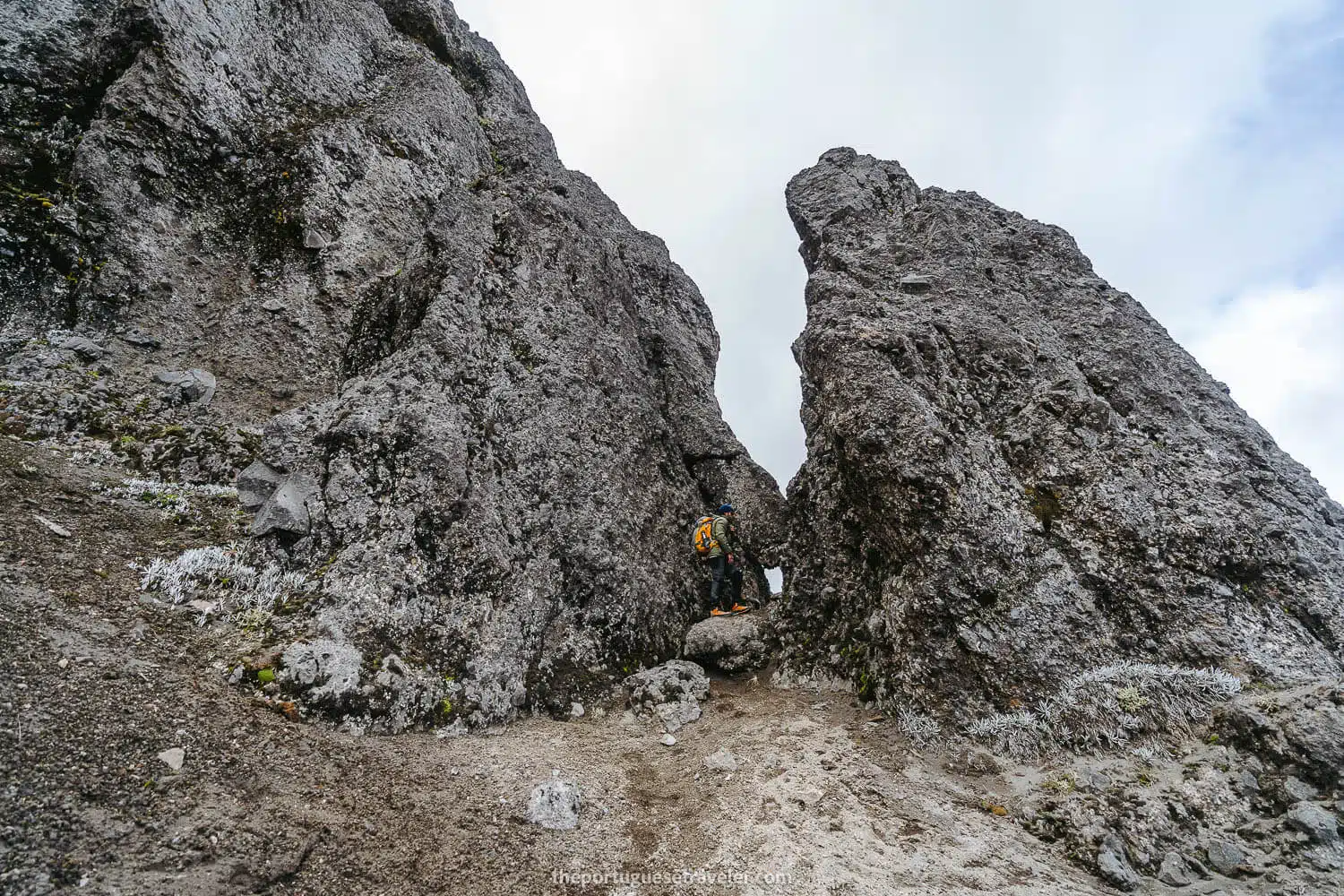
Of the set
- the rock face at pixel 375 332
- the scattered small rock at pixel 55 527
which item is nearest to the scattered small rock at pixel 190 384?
the rock face at pixel 375 332

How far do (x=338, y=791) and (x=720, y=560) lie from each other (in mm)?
10865

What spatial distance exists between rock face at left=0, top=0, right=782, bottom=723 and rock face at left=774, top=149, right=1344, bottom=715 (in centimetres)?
520

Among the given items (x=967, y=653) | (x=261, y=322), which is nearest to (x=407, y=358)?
(x=261, y=322)

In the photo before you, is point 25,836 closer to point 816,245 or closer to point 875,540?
point 875,540

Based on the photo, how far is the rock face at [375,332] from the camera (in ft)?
37.6

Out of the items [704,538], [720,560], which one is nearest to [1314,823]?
[720,560]

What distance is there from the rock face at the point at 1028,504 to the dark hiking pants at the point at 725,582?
1.95 m

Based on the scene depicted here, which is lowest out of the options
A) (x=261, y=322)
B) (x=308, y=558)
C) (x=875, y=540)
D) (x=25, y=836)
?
(x=25, y=836)

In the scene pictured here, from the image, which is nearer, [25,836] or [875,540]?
[25,836]

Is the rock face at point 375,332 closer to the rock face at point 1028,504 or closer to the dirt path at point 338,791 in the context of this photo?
the dirt path at point 338,791

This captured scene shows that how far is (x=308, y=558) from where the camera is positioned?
34.6ft

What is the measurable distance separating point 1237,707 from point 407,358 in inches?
636

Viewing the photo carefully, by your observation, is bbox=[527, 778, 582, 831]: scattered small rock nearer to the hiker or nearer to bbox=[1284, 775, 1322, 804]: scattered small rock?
the hiker

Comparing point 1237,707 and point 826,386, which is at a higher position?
point 826,386
